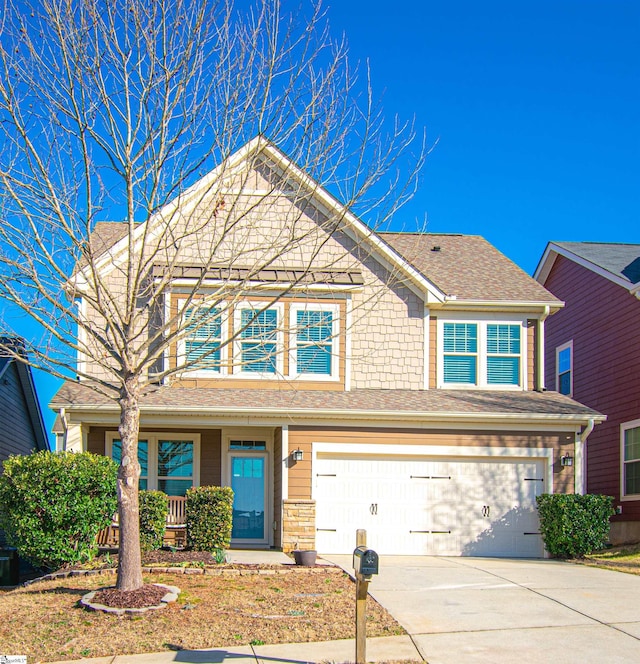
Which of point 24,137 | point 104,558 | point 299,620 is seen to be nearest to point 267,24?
point 24,137

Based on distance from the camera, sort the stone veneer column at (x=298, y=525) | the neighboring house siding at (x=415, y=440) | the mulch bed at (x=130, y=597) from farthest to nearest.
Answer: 1. the neighboring house siding at (x=415, y=440)
2. the stone veneer column at (x=298, y=525)
3. the mulch bed at (x=130, y=597)

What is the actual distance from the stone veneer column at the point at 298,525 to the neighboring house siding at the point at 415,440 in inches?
11.4

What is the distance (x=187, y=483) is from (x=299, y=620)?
27.4ft

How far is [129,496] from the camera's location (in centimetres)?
1002

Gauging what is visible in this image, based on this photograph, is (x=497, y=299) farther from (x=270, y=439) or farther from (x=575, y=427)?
(x=270, y=439)

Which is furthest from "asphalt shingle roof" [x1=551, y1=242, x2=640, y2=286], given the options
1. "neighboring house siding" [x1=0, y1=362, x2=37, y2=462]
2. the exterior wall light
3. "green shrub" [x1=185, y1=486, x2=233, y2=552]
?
"neighboring house siding" [x1=0, y1=362, x2=37, y2=462]

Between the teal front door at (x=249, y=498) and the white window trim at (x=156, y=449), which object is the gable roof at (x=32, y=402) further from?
the teal front door at (x=249, y=498)

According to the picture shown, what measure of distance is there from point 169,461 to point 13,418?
20.4ft

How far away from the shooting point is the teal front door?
669 inches

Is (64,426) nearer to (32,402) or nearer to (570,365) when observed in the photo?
(32,402)

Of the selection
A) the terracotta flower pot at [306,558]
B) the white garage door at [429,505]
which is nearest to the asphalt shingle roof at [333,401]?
the white garage door at [429,505]

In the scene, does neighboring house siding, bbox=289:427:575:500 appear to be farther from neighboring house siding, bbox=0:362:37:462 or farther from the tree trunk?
neighboring house siding, bbox=0:362:37:462

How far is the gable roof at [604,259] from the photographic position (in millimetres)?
18969

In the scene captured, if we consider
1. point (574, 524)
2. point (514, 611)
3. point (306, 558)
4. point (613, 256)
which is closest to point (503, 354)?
point (574, 524)
